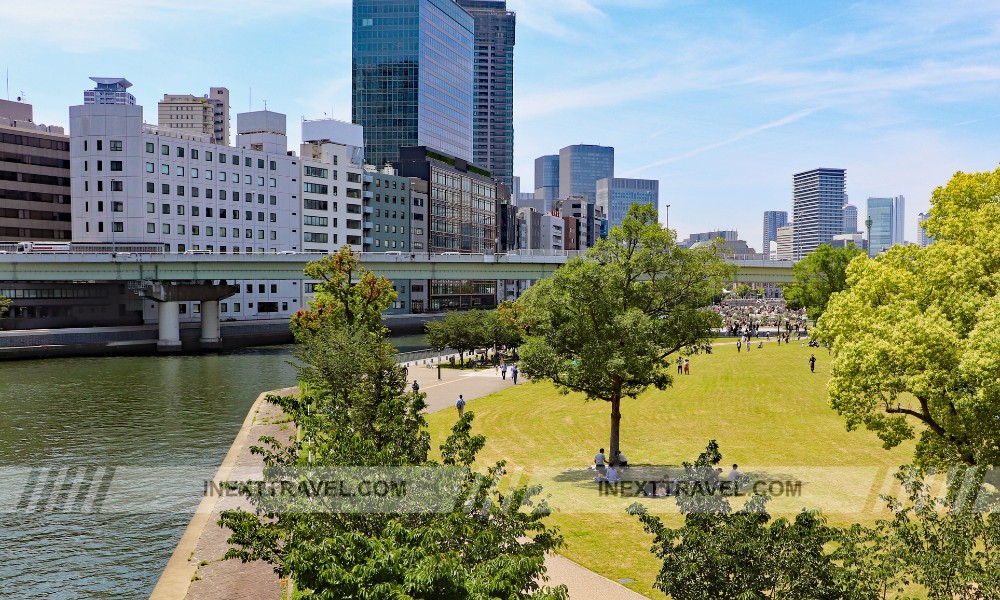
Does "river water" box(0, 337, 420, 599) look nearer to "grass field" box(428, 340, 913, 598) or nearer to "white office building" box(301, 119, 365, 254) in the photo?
"grass field" box(428, 340, 913, 598)

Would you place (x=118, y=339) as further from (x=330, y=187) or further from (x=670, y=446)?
(x=670, y=446)

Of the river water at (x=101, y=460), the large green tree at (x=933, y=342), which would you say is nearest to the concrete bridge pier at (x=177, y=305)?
the river water at (x=101, y=460)

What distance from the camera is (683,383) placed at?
54188 mm

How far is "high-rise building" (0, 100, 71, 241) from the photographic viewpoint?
102875 mm

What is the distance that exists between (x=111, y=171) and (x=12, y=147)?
14.5 meters

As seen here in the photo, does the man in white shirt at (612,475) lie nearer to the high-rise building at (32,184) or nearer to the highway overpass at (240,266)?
the highway overpass at (240,266)

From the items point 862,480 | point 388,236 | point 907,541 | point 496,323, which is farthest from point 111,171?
point 907,541

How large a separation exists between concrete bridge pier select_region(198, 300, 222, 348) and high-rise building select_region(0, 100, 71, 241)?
3620 centimetres

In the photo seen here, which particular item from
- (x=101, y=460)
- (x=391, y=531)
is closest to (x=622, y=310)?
(x=391, y=531)

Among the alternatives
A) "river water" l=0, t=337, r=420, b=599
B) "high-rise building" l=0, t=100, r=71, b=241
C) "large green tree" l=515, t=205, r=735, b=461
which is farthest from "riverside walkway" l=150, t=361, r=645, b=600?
"high-rise building" l=0, t=100, r=71, b=241

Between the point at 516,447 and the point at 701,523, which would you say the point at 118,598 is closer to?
the point at 701,523

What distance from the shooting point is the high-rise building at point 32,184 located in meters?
103

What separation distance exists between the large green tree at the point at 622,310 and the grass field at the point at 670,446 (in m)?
4.06

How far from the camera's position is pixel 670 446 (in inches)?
1356
